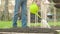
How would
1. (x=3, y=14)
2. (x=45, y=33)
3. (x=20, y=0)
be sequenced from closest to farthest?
(x=45, y=33)
(x=20, y=0)
(x=3, y=14)

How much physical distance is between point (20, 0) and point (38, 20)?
19.5 ft

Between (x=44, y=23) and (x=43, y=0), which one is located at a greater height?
(x=43, y=0)

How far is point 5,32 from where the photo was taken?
5789 mm

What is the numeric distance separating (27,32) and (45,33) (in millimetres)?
392

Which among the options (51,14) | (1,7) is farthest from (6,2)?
(51,14)

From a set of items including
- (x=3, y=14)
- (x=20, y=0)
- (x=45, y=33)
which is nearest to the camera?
(x=45, y=33)

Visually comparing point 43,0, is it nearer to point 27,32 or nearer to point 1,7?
point 27,32

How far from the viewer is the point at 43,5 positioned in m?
9.94

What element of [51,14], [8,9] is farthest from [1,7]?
[51,14]

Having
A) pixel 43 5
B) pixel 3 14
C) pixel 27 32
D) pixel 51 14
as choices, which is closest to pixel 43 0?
Result: pixel 43 5

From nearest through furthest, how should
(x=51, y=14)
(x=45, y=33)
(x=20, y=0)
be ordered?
(x=45, y=33) < (x=20, y=0) < (x=51, y=14)

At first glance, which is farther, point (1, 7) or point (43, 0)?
point (1, 7)

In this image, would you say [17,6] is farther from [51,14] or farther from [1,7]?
[1,7]

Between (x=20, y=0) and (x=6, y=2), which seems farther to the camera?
(x=6, y=2)
